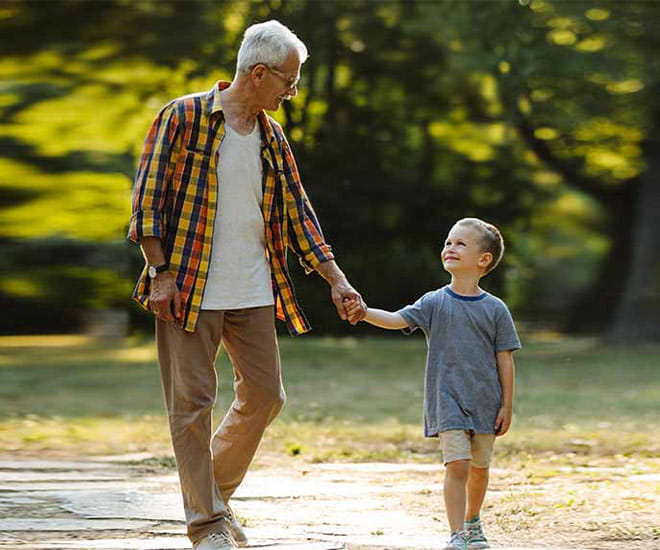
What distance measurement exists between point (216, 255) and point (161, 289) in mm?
219

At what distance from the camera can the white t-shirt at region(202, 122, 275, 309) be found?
412 cm

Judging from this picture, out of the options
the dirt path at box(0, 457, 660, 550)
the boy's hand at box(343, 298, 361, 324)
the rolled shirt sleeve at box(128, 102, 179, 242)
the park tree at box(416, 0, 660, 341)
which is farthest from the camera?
the park tree at box(416, 0, 660, 341)

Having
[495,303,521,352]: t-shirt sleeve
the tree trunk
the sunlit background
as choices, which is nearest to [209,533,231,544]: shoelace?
[495,303,521,352]: t-shirt sleeve

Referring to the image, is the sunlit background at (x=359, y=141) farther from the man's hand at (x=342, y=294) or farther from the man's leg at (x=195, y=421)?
the man's leg at (x=195, y=421)

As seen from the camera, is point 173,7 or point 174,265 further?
point 173,7

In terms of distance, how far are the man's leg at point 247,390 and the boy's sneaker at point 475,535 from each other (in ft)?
2.49

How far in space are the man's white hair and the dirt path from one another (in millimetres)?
1587

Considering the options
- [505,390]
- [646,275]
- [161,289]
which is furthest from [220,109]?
[646,275]

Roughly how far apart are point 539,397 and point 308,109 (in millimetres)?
6564

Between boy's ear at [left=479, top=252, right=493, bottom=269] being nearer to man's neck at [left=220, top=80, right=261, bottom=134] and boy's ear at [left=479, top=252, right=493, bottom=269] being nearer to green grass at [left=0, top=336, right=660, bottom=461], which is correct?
man's neck at [left=220, top=80, right=261, bottom=134]

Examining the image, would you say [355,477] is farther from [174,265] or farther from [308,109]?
[308,109]

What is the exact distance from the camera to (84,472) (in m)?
6.41

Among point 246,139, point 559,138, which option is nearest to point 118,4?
point 559,138

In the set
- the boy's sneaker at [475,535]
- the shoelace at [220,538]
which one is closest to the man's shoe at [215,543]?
the shoelace at [220,538]
